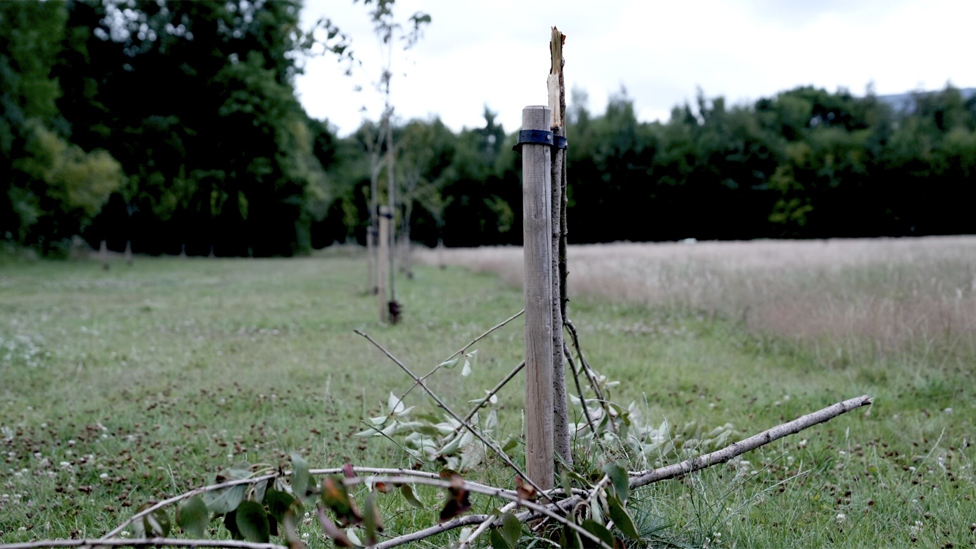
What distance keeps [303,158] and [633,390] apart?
44218 millimetres

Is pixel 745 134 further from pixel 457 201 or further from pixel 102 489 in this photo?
pixel 102 489

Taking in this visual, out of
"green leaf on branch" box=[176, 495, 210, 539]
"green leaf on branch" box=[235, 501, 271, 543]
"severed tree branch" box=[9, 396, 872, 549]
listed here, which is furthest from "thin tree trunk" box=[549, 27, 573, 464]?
"green leaf on branch" box=[176, 495, 210, 539]

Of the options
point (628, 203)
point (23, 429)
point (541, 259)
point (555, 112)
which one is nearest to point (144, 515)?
point (541, 259)

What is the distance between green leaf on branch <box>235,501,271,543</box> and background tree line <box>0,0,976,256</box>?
876 inches

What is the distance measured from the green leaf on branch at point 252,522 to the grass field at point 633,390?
969mm

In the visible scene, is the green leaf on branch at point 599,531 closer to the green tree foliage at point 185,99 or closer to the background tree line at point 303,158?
the background tree line at point 303,158

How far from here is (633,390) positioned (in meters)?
5.05

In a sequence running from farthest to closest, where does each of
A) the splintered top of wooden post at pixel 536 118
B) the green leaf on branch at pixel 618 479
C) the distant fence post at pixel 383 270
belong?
the distant fence post at pixel 383 270, the splintered top of wooden post at pixel 536 118, the green leaf on branch at pixel 618 479

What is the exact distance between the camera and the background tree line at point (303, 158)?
27.6 metres

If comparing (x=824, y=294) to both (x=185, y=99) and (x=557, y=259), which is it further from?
(x=185, y=99)

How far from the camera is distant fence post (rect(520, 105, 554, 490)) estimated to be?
2.22 meters

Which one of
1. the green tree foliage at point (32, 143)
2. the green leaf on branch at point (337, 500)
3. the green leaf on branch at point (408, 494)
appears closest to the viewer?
the green leaf on branch at point (337, 500)

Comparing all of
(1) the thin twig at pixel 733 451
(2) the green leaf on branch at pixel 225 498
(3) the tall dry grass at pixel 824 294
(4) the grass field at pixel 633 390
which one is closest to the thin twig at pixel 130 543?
(2) the green leaf on branch at pixel 225 498

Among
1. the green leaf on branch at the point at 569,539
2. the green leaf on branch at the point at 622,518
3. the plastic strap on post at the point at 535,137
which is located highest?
the plastic strap on post at the point at 535,137
